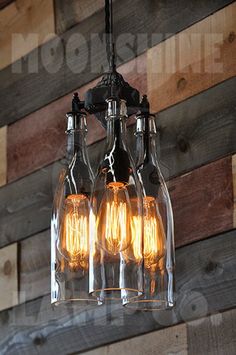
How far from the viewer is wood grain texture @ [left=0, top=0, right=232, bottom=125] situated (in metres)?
2.57

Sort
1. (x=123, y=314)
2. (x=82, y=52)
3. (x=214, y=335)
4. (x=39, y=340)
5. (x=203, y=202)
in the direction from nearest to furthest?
(x=214, y=335)
(x=203, y=202)
(x=123, y=314)
(x=39, y=340)
(x=82, y=52)

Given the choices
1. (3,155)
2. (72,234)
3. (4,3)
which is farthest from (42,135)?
(72,234)

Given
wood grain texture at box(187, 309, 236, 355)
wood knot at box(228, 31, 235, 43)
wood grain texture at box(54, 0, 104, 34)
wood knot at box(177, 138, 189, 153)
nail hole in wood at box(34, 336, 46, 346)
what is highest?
wood grain texture at box(54, 0, 104, 34)

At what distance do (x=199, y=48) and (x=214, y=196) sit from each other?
0.43 m

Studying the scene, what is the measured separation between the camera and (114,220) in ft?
5.46

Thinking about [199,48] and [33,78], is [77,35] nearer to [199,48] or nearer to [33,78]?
[33,78]

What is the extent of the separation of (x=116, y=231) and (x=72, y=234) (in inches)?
6.7

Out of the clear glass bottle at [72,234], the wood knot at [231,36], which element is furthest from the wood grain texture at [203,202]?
the clear glass bottle at [72,234]

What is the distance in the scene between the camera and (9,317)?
2793mm

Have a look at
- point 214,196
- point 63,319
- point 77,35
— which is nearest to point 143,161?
point 214,196

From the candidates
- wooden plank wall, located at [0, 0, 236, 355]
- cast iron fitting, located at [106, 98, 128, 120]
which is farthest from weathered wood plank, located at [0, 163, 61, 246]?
cast iron fitting, located at [106, 98, 128, 120]

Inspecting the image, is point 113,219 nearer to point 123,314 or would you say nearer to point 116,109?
point 116,109

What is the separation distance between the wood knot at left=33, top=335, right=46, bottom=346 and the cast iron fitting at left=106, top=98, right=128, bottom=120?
1.09 m

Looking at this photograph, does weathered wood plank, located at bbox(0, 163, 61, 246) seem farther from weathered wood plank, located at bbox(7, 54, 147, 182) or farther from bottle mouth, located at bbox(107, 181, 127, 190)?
bottle mouth, located at bbox(107, 181, 127, 190)
